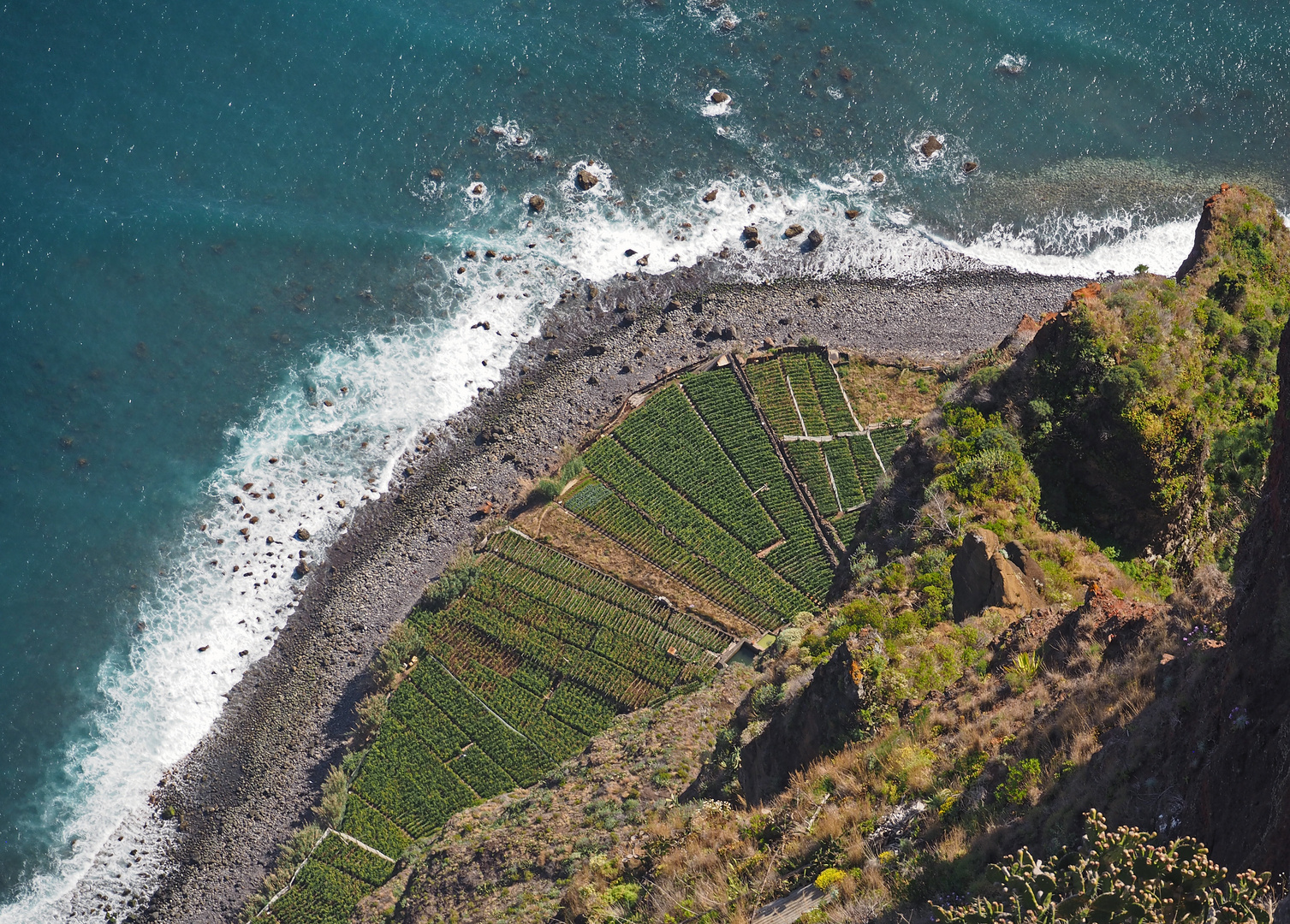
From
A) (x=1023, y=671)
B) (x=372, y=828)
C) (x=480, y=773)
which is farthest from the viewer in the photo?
(x=480, y=773)

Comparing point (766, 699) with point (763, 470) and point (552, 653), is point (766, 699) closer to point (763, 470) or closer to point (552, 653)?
point (552, 653)

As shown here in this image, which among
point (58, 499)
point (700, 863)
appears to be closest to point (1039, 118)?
point (700, 863)

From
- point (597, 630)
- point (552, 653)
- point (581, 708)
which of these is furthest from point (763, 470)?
point (581, 708)

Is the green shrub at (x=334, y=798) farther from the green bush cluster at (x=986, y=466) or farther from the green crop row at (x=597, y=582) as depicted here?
the green bush cluster at (x=986, y=466)

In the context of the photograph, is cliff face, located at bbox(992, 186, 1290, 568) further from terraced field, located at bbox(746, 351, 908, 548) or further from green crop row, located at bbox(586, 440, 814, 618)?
green crop row, located at bbox(586, 440, 814, 618)

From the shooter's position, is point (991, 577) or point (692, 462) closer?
point (991, 577)

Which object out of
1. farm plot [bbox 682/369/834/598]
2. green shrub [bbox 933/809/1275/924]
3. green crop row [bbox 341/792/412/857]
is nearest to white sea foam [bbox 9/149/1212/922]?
farm plot [bbox 682/369/834/598]

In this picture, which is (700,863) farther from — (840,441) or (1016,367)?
(840,441)

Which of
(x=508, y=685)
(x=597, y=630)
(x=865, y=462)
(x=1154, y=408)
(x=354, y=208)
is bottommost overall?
(x=508, y=685)
